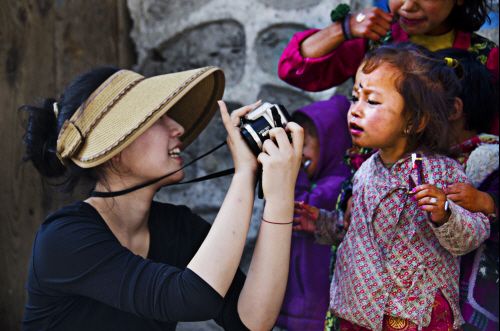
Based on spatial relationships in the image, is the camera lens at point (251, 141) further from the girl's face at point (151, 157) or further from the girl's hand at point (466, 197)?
the girl's hand at point (466, 197)

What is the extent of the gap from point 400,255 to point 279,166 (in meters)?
0.37

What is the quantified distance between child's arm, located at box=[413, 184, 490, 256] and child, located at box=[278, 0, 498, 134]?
493mm

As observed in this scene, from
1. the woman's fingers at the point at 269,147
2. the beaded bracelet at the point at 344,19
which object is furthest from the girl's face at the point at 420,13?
the woman's fingers at the point at 269,147

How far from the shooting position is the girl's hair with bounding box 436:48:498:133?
1768 mm

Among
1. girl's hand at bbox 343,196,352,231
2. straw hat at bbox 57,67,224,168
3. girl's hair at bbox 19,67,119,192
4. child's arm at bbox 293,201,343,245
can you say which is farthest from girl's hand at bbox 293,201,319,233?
girl's hair at bbox 19,67,119,192

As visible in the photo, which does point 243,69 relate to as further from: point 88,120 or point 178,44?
point 88,120

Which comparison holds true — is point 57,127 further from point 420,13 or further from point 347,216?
point 420,13

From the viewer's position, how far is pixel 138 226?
172 centimetres

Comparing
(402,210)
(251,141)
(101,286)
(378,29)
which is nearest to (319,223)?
(402,210)

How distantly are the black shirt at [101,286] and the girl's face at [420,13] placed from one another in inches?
32.8

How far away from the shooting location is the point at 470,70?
1.77m

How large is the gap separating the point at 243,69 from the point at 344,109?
0.48m

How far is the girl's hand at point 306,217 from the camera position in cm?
189

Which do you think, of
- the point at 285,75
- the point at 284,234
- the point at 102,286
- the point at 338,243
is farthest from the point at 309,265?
the point at 102,286
